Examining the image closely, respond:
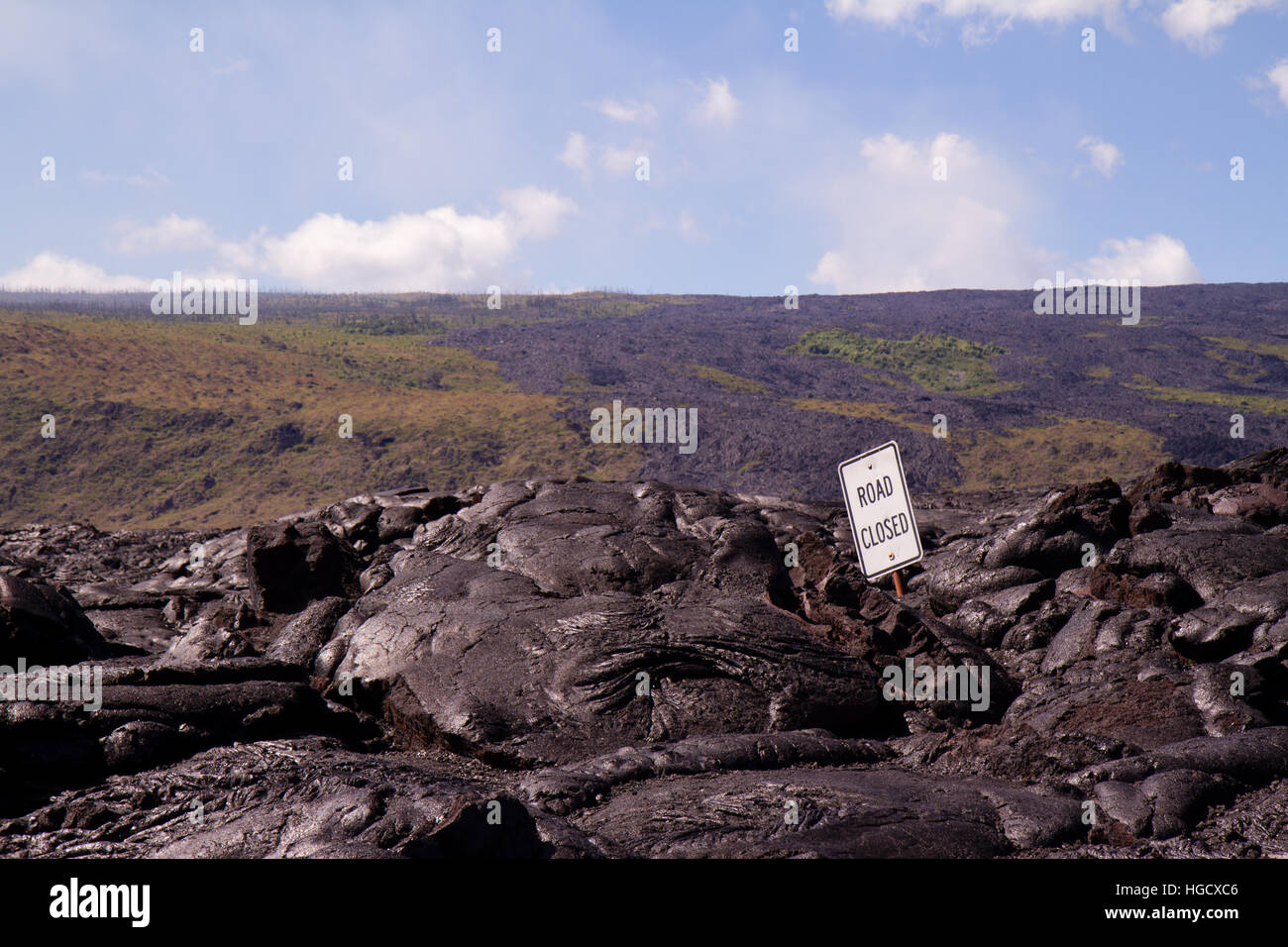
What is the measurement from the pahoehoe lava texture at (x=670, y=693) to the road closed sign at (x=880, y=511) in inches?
30.5

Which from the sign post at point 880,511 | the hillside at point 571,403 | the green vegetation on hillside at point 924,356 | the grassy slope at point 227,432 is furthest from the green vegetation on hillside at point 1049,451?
the sign post at point 880,511

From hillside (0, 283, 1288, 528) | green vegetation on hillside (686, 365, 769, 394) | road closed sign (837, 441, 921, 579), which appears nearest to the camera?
road closed sign (837, 441, 921, 579)

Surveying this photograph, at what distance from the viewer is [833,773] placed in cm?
873

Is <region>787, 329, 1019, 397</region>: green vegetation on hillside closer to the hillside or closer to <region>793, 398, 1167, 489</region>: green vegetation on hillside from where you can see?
the hillside

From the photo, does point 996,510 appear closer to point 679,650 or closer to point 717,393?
point 679,650

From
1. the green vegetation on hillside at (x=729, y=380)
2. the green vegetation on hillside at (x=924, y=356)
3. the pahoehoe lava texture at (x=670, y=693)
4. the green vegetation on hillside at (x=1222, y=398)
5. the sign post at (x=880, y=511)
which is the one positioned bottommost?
the pahoehoe lava texture at (x=670, y=693)

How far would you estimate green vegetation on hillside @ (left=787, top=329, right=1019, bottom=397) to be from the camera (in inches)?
4178

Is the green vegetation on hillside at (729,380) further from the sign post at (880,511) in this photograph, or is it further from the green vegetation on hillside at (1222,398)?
the sign post at (880,511)

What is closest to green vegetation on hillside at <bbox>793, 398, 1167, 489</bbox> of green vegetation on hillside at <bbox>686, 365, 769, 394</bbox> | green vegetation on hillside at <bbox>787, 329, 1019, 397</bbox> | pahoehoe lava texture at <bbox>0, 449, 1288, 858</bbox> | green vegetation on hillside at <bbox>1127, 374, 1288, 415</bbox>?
green vegetation on hillside at <bbox>686, 365, 769, 394</bbox>

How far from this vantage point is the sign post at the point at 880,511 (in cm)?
1142

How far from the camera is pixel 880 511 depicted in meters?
11.7

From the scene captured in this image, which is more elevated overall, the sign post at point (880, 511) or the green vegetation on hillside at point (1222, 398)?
the green vegetation on hillside at point (1222, 398)

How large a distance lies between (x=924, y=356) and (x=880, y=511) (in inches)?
4353

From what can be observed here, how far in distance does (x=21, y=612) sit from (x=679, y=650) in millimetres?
7146
